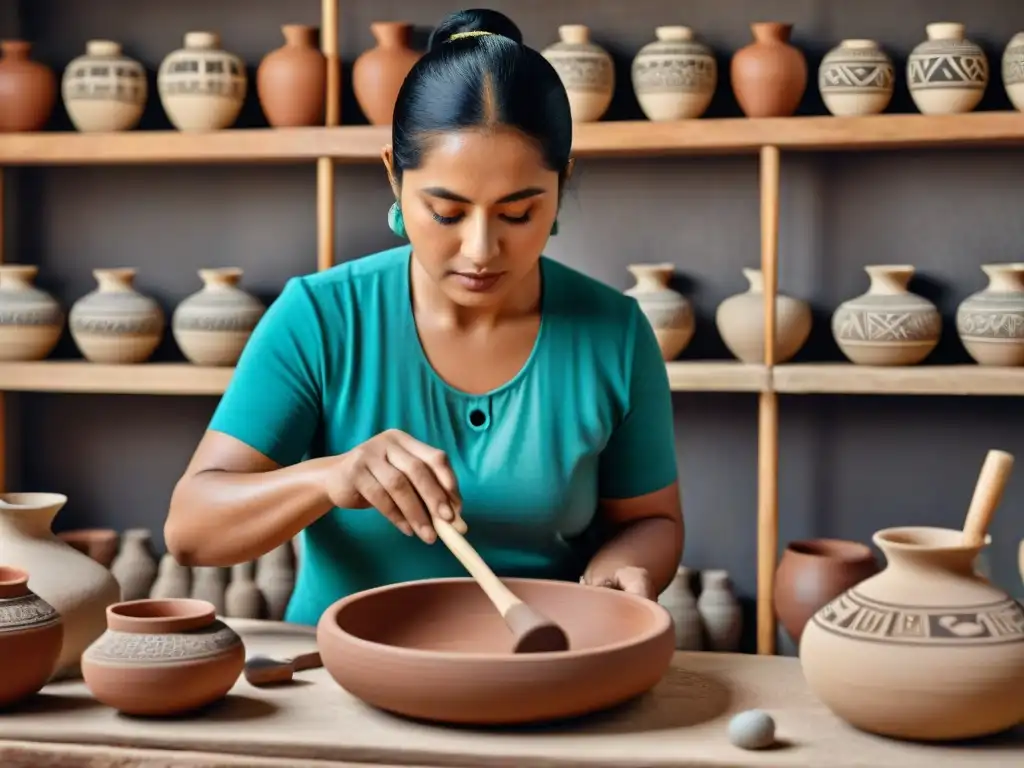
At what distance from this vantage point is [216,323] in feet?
10.9

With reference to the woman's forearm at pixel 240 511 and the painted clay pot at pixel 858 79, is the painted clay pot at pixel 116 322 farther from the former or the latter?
the woman's forearm at pixel 240 511

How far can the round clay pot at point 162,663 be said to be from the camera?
114 centimetres

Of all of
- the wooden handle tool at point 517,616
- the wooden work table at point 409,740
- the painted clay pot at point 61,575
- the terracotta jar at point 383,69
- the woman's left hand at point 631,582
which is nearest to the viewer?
the wooden work table at point 409,740

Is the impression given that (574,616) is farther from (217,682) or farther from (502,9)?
(502,9)

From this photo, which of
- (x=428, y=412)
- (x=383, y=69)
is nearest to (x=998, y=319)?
(x=383, y=69)

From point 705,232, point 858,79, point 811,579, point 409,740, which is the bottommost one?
point 811,579

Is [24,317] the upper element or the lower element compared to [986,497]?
upper

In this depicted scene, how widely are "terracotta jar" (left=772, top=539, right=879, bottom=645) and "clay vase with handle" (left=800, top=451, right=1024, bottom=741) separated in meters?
1.68

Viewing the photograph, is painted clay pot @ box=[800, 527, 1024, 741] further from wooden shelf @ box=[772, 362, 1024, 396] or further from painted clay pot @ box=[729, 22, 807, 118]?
painted clay pot @ box=[729, 22, 807, 118]

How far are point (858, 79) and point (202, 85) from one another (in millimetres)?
1554

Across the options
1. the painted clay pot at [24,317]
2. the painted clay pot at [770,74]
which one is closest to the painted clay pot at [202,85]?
the painted clay pot at [24,317]

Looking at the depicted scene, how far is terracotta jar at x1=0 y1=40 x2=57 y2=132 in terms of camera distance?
345 cm

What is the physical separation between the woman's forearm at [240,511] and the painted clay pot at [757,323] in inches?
72.5

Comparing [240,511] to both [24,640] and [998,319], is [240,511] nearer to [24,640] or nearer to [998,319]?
[24,640]
